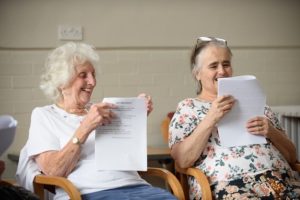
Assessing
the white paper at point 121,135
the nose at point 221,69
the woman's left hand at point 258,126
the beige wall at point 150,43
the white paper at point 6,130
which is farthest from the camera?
the beige wall at point 150,43

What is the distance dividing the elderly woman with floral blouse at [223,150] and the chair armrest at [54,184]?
1.75 feet

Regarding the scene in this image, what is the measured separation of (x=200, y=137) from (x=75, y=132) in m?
0.54

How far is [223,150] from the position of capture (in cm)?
221

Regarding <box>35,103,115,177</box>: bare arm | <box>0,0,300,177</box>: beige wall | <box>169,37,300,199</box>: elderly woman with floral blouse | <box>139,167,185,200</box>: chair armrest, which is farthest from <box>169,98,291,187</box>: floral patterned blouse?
<box>0,0,300,177</box>: beige wall

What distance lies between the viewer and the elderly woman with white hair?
2.01m

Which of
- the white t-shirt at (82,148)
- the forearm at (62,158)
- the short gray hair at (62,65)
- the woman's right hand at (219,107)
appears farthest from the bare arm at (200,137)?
the short gray hair at (62,65)

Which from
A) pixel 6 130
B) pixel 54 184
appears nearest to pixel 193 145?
pixel 54 184

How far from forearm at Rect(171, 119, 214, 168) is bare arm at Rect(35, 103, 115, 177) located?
372 millimetres

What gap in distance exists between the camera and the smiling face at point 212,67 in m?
Answer: 2.35

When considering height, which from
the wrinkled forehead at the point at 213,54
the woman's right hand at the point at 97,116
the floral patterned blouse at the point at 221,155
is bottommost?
the floral patterned blouse at the point at 221,155

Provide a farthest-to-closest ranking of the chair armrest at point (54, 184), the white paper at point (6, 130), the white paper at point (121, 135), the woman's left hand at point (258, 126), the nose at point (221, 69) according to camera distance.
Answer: the nose at point (221, 69) < the woman's left hand at point (258, 126) < the white paper at point (121, 135) < the chair armrest at point (54, 184) < the white paper at point (6, 130)

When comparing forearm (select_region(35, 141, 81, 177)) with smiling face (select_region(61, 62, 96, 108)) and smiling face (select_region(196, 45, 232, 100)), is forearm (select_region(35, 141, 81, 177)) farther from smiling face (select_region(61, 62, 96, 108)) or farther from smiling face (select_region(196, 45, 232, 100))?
smiling face (select_region(196, 45, 232, 100))

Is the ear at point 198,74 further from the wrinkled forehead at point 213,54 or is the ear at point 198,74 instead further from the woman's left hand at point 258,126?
the woman's left hand at point 258,126

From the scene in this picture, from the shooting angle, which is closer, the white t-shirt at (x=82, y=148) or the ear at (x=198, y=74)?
the white t-shirt at (x=82, y=148)
